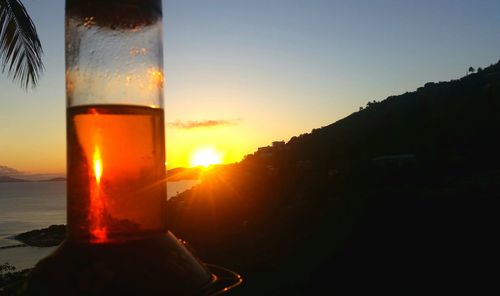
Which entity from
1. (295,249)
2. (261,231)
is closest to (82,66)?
(295,249)

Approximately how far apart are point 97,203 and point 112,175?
6 centimetres

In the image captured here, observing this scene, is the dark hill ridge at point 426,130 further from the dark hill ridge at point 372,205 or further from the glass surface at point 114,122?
the glass surface at point 114,122

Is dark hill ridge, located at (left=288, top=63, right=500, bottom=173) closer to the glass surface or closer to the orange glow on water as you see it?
the glass surface

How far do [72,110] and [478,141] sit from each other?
88.5 feet

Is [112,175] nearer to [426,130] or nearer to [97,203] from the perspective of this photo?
[97,203]

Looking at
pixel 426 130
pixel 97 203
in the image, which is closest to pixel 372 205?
pixel 426 130

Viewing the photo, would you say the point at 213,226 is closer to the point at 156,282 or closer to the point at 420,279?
the point at 420,279

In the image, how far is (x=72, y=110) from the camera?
1.00m

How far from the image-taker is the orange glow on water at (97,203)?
918 mm

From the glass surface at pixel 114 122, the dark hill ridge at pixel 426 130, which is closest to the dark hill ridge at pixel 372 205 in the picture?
the dark hill ridge at pixel 426 130

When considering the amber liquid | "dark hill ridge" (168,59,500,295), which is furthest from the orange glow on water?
"dark hill ridge" (168,59,500,295)

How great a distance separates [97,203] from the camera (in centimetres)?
93

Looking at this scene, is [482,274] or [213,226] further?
[213,226]

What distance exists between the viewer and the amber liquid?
923 millimetres
